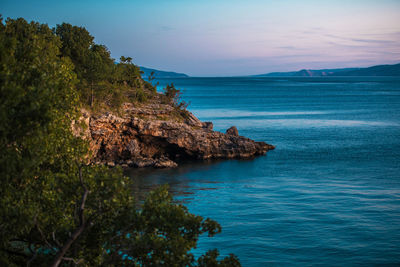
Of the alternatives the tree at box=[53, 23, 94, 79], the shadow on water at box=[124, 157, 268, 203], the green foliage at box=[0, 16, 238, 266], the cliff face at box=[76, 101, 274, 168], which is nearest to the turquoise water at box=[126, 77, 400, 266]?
the shadow on water at box=[124, 157, 268, 203]

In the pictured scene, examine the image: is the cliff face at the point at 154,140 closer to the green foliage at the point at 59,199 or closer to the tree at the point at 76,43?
the tree at the point at 76,43

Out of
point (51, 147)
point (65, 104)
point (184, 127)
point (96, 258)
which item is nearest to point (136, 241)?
point (96, 258)

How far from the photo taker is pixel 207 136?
170ft

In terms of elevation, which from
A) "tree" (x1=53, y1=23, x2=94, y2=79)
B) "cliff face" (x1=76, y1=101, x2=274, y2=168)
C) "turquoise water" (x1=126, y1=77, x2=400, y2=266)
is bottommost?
"turquoise water" (x1=126, y1=77, x2=400, y2=266)

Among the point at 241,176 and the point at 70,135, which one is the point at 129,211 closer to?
the point at 70,135

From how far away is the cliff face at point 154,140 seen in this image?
1810 inches

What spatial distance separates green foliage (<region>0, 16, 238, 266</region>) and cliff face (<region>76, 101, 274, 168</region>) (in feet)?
101

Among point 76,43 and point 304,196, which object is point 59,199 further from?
point 76,43

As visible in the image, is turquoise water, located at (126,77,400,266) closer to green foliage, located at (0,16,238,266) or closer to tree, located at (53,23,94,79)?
green foliage, located at (0,16,238,266)

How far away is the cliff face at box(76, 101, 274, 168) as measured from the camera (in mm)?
45966

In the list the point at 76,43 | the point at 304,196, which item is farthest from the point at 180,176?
the point at 76,43

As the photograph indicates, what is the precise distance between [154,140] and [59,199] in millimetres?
37523

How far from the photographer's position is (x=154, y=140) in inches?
1966

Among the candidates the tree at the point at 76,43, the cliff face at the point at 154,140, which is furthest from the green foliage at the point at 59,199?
the tree at the point at 76,43
